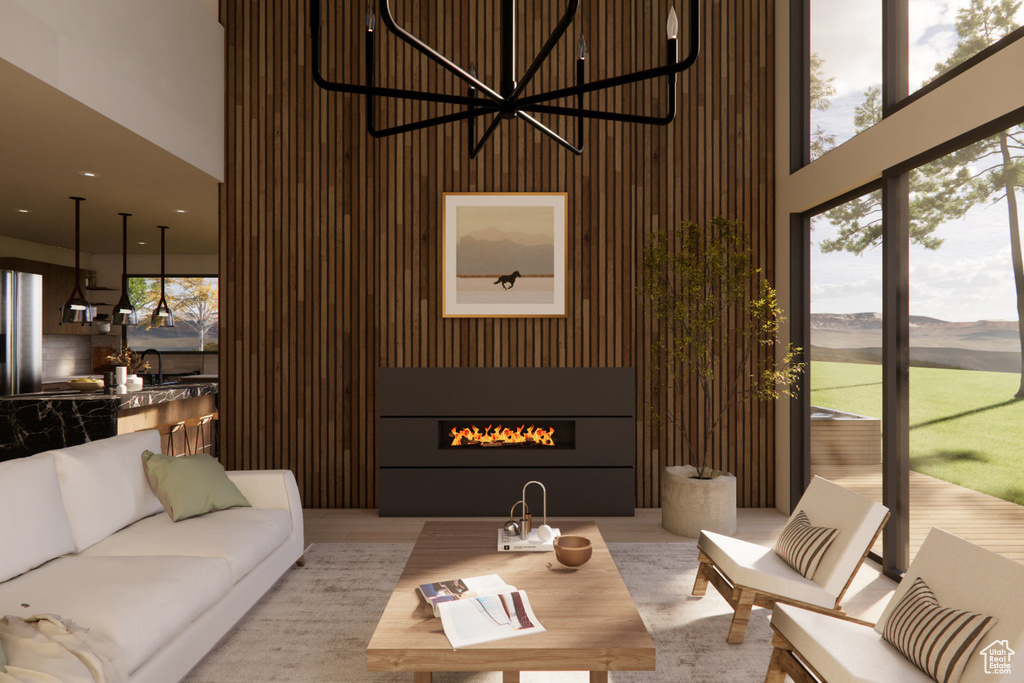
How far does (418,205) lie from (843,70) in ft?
10.6

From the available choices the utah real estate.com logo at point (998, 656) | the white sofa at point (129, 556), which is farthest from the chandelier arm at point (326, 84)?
the utah real estate.com logo at point (998, 656)

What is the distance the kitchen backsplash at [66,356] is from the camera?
852 cm

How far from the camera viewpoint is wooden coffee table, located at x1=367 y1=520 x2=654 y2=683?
198 cm

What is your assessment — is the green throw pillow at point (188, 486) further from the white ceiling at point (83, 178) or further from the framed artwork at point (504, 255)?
the framed artwork at point (504, 255)

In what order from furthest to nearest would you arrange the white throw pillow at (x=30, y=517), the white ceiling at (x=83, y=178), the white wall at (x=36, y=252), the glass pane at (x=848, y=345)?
the white wall at (x=36, y=252) → the glass pane at (x=848, y=345) → the white ceiling at (x=83, y=178) → the white throw pillow at (x=30, y=517)

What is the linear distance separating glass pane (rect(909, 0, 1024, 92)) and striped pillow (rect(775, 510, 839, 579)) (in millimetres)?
2438

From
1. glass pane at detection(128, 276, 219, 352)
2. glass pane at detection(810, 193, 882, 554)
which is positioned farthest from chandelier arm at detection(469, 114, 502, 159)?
glass pane at detection(128, 276, 219, 352)

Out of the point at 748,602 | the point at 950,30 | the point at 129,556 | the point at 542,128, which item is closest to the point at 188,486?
the point at 129,556

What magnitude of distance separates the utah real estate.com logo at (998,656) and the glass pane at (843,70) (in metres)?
3.12

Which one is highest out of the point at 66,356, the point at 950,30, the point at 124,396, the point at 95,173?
the point at 950,30

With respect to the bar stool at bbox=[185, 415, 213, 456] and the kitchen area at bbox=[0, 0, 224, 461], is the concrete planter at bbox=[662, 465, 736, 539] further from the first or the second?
the bar stool at bbox=[185, 415, 213, 456]

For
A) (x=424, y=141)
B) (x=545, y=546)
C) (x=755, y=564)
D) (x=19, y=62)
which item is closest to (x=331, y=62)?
(x=424, y=141)

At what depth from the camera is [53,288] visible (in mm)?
8391

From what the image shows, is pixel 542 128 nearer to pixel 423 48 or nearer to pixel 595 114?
pixel 595 114
